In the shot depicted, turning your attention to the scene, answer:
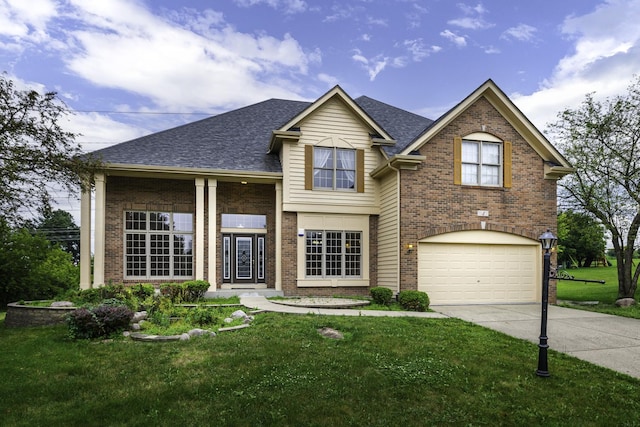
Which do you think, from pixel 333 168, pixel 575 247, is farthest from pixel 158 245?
pixel 575 247

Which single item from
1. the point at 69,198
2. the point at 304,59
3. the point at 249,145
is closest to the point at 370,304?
the point at 249,145

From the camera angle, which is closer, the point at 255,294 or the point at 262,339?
the point at 262,339

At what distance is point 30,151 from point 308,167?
798 centimetres

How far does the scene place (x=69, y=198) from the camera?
11500 millimetres

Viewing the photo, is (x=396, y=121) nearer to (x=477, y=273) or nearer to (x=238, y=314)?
(x=477, y=273)

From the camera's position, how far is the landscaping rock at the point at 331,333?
7750mm

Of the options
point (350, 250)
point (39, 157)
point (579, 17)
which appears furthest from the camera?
point (350, 250)

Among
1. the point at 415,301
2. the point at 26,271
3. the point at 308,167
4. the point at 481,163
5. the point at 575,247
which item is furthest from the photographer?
the point at 575,247

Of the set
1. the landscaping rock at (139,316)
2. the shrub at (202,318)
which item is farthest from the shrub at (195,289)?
the shrub at (202,318)

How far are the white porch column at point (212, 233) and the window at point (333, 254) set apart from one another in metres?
3.21

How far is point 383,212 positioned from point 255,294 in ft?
17.5

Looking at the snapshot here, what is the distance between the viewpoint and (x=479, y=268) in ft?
43.5

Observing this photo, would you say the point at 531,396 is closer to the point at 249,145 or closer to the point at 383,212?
the point at 383,212

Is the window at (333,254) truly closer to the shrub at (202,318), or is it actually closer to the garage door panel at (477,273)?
the garage door panel at (477,273)
